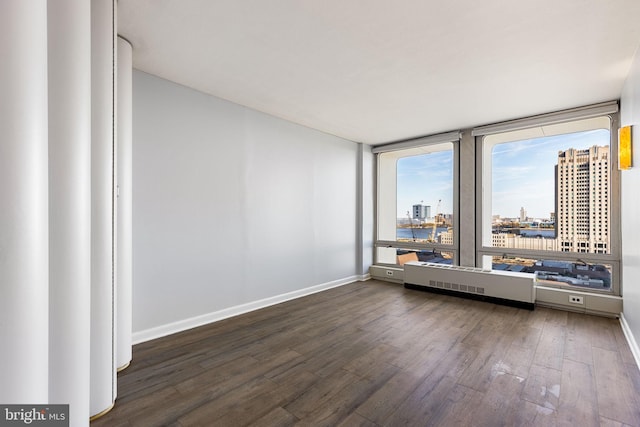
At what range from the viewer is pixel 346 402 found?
1974 mm

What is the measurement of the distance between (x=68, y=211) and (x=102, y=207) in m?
0.47

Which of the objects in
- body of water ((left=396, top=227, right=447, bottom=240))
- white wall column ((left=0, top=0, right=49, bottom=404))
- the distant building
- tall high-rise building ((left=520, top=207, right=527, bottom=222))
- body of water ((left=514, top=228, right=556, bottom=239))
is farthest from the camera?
the distant building

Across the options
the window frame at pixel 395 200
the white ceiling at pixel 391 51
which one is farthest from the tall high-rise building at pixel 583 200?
the window frame at pixel 395 200

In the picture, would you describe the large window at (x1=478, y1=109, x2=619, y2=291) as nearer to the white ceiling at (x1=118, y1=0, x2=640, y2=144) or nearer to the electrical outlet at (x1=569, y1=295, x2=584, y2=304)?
the electrical outlet at (x1=569, y1=295, x2=584, y2=304)

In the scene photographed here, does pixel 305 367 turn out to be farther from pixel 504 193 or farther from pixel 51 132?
pixel 504 193

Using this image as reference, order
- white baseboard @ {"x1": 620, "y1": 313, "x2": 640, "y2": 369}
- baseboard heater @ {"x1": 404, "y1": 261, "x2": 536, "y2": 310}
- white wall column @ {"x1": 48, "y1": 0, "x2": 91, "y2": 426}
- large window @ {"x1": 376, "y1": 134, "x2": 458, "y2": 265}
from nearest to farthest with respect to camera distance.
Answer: white wall column @ {"x1": 48, "y1": 0, "x2": 91, "y2": 426} < white baseboard @ {"x1": 620, "y1": 313, "x2": 640, "y2": 369} < baseboard heater @ {"x1": 404, "y1": 261, "x2": 536, "y2": 310} < large window @ {"x1": 376, "y1": 134, "x2": 458, "y2": 265}

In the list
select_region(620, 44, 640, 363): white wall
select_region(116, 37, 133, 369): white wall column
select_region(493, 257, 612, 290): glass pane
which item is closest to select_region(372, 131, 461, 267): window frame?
select_region(493, 257, 612, 290): glass pane

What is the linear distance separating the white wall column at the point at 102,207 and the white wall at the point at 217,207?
1.04m

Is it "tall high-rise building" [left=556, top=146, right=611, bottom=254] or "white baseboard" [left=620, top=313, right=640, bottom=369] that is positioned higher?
"tall high-rise building" [left=556, top=146, right=611, bottom=254]

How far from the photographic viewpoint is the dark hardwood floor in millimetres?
1848

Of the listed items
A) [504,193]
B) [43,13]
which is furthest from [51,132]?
[504,193]

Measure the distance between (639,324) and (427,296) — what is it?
2.34 m

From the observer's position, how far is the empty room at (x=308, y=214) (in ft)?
4.55

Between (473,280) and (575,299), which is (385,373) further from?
(575,299)
